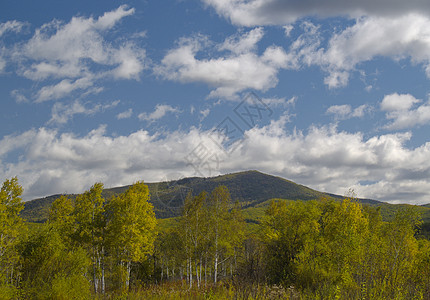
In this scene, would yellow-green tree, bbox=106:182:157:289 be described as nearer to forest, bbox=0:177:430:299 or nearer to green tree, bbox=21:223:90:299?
forest, bbox=0:177:430:299

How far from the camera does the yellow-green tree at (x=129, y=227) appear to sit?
113ft

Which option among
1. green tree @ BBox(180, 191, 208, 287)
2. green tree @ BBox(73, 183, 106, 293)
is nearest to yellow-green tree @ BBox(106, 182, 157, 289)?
Answer: green tree @ BBox(73, 183, 106, 293)

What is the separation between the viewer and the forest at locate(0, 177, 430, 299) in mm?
13883

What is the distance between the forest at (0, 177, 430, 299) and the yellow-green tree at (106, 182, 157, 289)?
105 millimetres

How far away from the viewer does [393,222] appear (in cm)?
1653

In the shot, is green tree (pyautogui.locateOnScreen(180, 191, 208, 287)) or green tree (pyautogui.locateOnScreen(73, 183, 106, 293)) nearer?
green tree (pyautogui.locateOnScreen(73, 183, 106, 293))

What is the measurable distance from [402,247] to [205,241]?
32.8 metres

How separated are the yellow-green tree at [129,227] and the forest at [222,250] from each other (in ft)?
0.35

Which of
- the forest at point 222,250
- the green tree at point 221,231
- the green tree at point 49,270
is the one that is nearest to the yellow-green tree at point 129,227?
the forest at point 222,250

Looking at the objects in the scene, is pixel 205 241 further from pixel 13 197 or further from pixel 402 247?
pixel 402 247

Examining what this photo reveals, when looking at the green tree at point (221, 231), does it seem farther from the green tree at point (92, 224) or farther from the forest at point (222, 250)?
the green tree at point (92, 224)

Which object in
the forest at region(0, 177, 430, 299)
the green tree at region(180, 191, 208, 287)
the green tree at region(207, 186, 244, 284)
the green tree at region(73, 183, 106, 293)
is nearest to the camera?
the forest at region(0, 177, 430, 299)

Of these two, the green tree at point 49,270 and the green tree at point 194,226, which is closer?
the green tree at point 49,270

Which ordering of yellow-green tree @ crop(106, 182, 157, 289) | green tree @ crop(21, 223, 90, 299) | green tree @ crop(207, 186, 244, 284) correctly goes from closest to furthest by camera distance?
1. green tree @ crop(21, 223, 90, 299)
2. yellow-green tree @ crop(106, 182, 157, 289)
3. green tree @ crop(207, 186, 244, 284)
